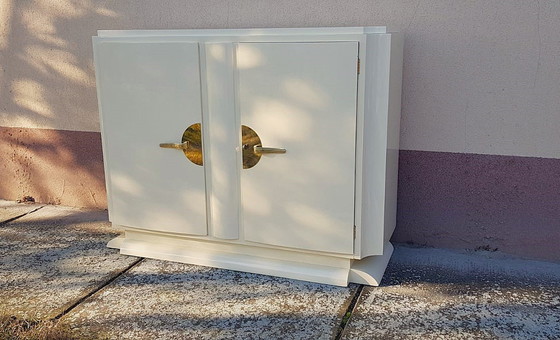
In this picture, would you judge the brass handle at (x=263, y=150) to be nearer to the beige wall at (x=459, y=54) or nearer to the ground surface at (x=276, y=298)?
the ground surface at (x=276, y=298)

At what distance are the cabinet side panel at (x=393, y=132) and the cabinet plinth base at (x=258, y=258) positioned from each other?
0.81 feet

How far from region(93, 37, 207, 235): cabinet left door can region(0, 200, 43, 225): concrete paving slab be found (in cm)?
133

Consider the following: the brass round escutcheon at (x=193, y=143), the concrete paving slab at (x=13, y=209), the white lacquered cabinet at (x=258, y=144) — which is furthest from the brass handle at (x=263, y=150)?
the concrete paving slab at (x=13, y=209)

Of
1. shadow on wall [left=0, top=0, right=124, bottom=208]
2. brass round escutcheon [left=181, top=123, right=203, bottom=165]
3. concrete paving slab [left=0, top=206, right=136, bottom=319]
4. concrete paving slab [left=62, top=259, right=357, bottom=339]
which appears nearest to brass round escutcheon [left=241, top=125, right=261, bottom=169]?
brass round escutcheon [left=181, top=123, right=203, bottom=165]

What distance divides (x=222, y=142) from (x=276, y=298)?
0.92 m

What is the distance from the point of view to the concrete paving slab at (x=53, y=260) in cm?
315

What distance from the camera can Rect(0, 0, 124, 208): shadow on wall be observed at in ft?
14.4

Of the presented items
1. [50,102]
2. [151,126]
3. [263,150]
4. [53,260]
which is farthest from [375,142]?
[50,102]

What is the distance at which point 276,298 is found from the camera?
10.3 feet

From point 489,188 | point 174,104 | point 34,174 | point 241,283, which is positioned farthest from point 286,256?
point 34,174

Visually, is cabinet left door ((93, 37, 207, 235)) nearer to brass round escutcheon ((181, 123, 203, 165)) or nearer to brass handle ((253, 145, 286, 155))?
brass round escutcheon ((181, 123, 203, 165))

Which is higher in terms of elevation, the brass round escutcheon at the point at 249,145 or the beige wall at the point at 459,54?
the beige wall at the point at 459,54

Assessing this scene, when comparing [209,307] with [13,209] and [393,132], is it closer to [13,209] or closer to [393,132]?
[393,132]

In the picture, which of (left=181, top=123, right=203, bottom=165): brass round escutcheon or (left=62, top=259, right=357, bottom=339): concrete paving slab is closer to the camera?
(left=62, top=259, right=357, bottom=339): concrete paving slab
